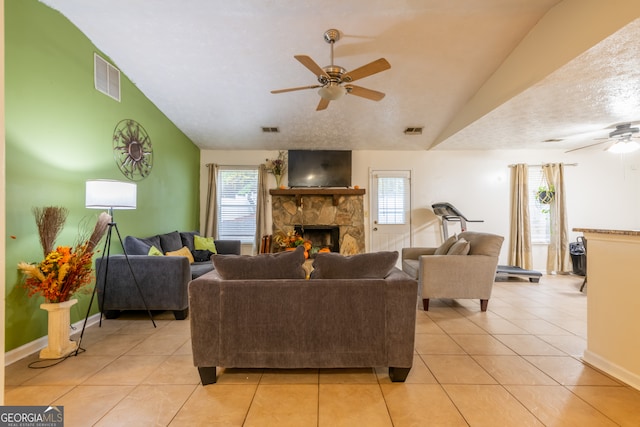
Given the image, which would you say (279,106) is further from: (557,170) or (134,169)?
(557,170)

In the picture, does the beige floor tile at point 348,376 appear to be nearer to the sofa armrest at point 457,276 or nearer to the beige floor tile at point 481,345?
the beige floor tile at point 481,345

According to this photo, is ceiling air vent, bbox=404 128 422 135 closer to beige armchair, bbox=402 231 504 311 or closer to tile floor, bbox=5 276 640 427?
beige armchair, bbox=402 231 504 311

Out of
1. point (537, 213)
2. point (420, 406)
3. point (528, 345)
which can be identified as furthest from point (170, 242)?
point (537, 213)

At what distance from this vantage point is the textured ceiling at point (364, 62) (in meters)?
2.88

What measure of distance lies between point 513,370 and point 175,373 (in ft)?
8.16

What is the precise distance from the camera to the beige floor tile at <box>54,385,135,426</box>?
1.66m

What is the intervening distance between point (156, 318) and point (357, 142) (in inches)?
173

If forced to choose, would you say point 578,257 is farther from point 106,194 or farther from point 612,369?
point 106,194

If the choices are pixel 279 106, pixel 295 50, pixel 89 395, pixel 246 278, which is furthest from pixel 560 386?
pixel 279 106

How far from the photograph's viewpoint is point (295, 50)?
3443 mm

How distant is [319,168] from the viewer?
238 inches

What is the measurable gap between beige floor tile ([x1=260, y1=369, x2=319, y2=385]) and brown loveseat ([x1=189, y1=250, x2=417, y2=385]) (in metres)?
0.13

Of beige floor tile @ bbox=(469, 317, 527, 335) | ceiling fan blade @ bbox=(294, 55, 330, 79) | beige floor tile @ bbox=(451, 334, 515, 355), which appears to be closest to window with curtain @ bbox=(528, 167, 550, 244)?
beige floor tile @ bbox=(469, 317, 527, 335)

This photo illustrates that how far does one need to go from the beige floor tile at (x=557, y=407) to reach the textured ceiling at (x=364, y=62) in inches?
104
